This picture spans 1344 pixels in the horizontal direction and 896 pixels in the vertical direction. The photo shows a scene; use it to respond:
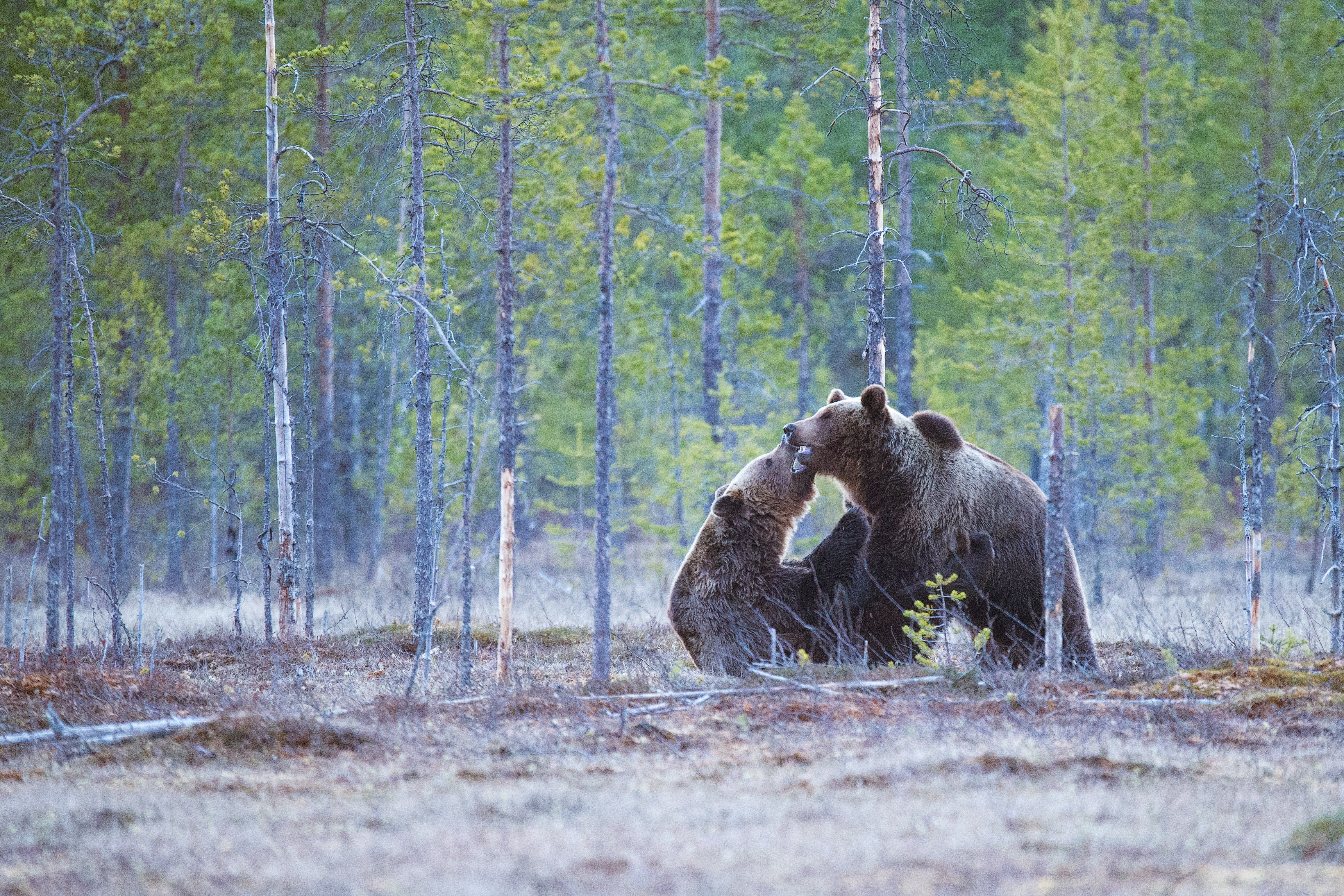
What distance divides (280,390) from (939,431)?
274 inches

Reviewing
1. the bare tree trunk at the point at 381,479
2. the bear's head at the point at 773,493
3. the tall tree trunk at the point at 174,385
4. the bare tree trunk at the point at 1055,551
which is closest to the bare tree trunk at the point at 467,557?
the bear's head at the point at 773,493

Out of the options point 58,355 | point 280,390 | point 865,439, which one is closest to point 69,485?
point 58,355

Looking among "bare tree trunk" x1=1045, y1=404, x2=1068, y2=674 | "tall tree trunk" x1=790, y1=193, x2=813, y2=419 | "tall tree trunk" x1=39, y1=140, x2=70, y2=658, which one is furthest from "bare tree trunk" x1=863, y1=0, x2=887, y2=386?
"tall tree trunk" x1=790, y1=193, x2=813, y2=419

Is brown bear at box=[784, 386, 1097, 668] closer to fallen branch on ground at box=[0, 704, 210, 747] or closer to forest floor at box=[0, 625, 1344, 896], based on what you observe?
forest floor at box=[0, 625, 1344, 896]

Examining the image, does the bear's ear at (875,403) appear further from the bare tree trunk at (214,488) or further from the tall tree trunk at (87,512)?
the bare tree trunk at (214,488)

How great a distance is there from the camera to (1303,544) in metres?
28.5

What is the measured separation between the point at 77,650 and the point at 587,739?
775 cm

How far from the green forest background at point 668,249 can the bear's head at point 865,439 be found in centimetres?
268

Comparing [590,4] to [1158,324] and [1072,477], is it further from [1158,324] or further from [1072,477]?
[1158,324]

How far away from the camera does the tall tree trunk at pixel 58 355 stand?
11.1 metres

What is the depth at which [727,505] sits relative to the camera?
8797 millimetres

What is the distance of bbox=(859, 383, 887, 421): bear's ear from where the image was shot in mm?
8359

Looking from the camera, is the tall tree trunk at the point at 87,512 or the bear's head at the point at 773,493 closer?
the bear's head at the point at 773,493

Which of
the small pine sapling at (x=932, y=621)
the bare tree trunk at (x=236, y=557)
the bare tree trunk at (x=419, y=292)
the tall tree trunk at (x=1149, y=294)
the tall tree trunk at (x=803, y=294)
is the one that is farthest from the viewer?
the tall tree trunk at (x=803, y=294)
